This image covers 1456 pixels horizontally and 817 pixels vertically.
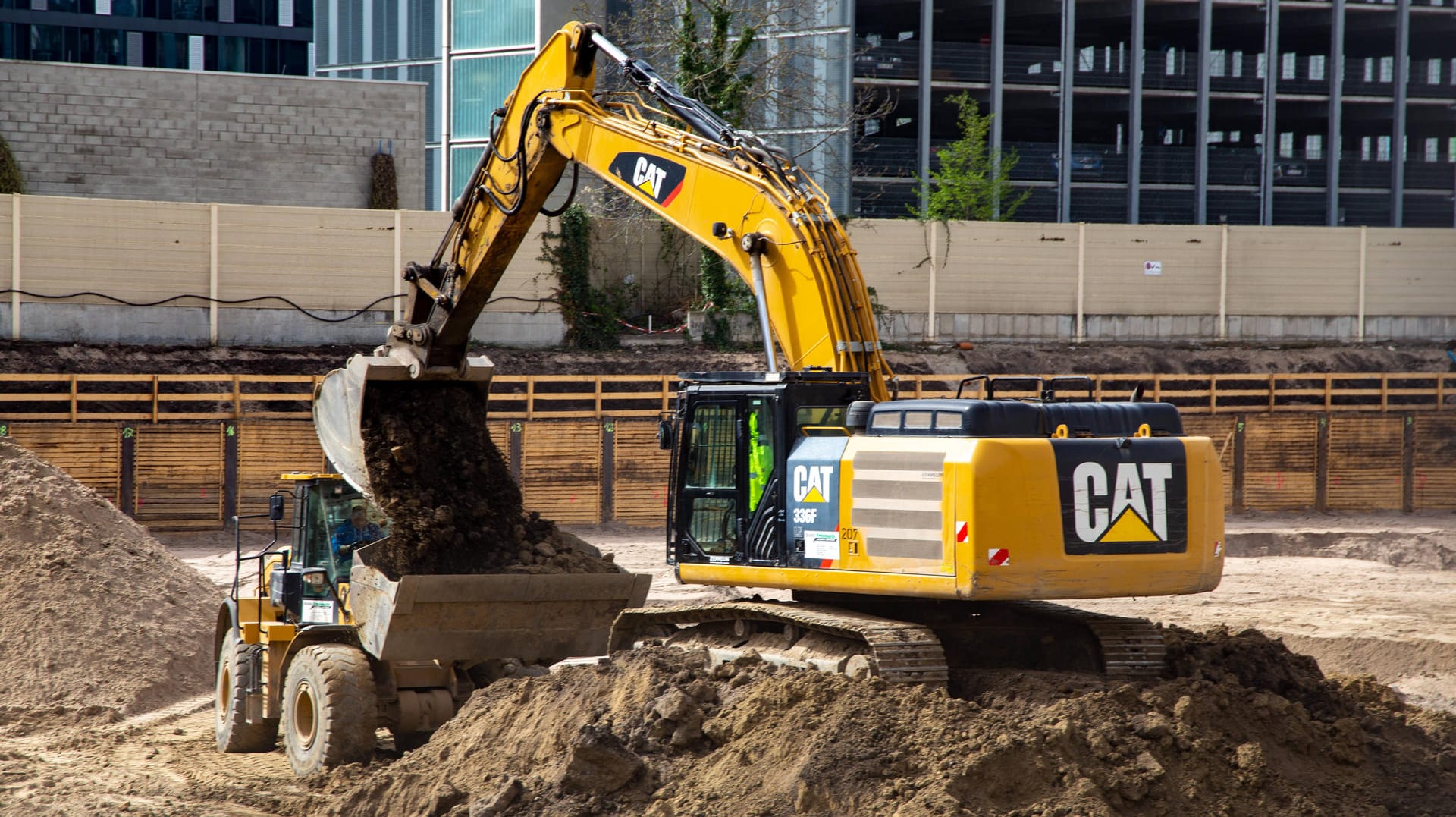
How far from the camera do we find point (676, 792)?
8.34 meters

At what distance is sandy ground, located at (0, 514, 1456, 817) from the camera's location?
10727 millimetres

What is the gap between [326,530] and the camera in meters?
11.6

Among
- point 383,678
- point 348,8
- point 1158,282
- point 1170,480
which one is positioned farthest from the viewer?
point 348,8

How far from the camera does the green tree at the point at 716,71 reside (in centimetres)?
3059

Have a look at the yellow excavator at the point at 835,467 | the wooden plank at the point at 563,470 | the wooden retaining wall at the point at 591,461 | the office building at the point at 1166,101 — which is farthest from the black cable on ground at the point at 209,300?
the office building at the point at 1166,101

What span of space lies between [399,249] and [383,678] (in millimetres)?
17855

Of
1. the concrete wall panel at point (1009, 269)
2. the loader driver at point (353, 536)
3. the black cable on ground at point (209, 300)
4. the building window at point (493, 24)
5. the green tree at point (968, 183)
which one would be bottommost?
the loader driver at point (353, 536)

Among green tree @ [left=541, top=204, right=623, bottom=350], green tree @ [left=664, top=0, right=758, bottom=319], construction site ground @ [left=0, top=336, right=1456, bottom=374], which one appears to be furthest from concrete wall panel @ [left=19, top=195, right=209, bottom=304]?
green tree @ [left=664, top=0, right=758, bottom=319]

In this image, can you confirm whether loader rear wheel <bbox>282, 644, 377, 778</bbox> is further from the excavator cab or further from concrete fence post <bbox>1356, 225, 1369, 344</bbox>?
concrete fence post <bbox>1356, 225, 1369, 344</bbox>

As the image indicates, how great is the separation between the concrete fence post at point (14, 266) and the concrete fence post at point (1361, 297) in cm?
2828

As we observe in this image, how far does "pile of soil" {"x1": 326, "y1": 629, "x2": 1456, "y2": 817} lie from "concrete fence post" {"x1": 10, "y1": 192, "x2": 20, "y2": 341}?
18.9m

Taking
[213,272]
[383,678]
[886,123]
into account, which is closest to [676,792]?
[383,678]

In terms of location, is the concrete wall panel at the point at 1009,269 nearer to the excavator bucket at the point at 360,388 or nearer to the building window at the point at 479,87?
the building window at the point at 479,87

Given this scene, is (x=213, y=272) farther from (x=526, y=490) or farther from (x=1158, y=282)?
(x=1158, y=282)
